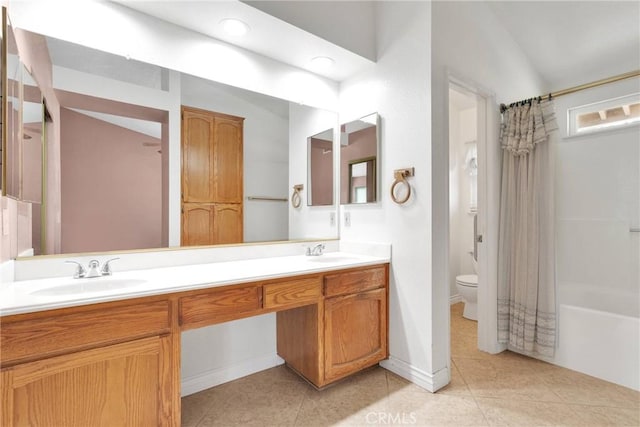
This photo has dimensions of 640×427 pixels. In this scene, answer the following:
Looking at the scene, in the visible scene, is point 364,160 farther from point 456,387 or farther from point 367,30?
point 456,387

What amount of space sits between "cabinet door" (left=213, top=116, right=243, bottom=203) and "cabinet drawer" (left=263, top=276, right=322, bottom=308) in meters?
0.76

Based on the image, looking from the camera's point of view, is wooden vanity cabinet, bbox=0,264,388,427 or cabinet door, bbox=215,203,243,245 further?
cabinet door, bbox=215,203,243,245

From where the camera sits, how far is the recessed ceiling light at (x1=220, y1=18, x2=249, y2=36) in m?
1.80

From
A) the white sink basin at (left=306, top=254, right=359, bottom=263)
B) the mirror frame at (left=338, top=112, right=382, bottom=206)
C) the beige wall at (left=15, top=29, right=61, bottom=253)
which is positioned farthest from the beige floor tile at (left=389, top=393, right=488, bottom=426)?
the beige wall at (left=15, top=29, right=61, bottom=253)

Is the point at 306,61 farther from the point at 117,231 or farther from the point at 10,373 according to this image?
the point at 10,373

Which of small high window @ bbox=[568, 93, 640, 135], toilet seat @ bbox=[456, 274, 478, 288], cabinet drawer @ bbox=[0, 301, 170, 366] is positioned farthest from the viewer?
toilet seat @ bbox=[456, 274, 478, 288]

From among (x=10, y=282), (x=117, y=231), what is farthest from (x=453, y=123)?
(x=10, y=282)

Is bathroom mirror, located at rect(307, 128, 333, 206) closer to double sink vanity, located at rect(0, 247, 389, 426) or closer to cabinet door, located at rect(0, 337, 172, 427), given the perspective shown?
double sink vanity, located at rect(0, 247, 389, 426)

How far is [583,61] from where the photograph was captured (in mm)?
2660

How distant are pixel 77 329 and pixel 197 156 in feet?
3.75

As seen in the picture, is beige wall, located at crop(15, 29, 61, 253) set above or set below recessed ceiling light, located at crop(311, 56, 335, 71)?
below

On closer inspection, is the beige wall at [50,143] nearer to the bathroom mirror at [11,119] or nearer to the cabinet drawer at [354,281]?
the bathroom mirror at [11,119]

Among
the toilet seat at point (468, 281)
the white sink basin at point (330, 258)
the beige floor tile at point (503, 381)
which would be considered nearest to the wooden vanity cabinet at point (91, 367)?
the white sink basin at point (330, 258)

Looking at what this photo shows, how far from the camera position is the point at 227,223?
2033 millimetres
